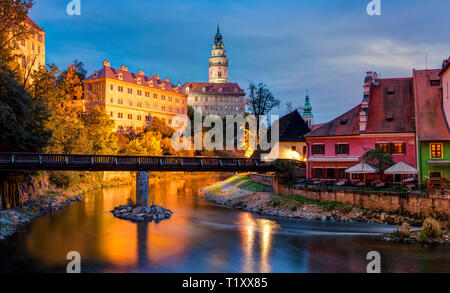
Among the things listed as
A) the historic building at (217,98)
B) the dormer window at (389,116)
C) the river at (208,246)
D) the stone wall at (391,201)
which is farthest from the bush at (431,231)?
the historic building at (217,98)

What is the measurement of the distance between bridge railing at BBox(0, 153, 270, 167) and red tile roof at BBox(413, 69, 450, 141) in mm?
15564

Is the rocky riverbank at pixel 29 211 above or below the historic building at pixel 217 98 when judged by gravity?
below

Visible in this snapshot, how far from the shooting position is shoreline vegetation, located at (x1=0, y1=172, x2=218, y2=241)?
2979cm

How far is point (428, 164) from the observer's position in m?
35.4

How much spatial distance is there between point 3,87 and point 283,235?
22.6 m

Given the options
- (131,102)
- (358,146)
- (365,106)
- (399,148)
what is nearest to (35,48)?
(131,102)

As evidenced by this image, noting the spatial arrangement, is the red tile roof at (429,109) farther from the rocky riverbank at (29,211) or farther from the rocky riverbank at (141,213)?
the rocky riverbank at (29,211)

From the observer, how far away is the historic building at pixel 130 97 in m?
91.7

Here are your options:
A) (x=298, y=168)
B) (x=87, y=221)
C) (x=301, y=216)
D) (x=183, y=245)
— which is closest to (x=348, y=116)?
(x=298, y=168)

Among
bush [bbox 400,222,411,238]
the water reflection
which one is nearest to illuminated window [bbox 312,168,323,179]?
the water reflection

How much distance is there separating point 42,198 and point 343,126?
3244cm

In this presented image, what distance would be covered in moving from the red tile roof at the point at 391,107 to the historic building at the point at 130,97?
6302 cm
